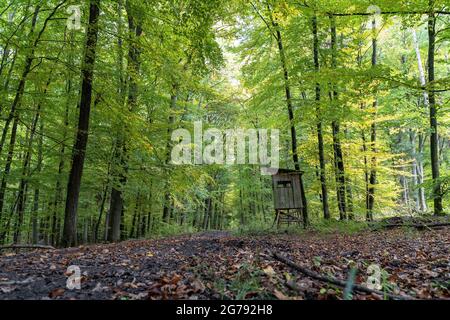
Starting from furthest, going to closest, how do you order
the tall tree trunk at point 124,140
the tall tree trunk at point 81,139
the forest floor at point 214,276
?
the tall tree trunk at point 124,140 < the tall tree trunk at point 81,139 < the forest floor at point 214,276

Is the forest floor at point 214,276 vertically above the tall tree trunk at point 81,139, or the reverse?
the tall tree trunk at point 81,139

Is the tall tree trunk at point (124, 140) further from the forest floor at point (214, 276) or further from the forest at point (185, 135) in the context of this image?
the forest floor at point (214, 276)

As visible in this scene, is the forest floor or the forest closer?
the forest floor

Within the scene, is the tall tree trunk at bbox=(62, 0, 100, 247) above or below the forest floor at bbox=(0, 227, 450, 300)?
above

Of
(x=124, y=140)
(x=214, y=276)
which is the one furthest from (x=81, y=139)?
(x=214, y=276)

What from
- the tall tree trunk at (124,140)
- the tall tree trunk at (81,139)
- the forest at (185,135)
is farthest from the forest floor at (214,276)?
the tall tree trunk at (124,140)

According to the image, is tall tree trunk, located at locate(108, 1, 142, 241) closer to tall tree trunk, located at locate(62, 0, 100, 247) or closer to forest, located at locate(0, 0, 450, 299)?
forest, located at locate(0, 0, 450, 299)

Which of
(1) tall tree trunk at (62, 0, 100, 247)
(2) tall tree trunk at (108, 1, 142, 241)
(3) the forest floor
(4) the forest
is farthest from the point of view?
(2) tall tree trunk at (108, 1, 142, 241)

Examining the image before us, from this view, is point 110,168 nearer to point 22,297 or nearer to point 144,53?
point 144,53

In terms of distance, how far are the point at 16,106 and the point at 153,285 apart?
23.2ft

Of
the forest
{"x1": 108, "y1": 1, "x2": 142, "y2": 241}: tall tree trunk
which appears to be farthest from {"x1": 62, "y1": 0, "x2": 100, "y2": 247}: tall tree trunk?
{"x1": 108, "y1": 1, "x2": 142, "y2": 241}: tall tree trunk

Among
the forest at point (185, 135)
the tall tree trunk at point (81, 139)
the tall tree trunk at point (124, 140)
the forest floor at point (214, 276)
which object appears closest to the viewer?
the forest floor at point (214, 276)

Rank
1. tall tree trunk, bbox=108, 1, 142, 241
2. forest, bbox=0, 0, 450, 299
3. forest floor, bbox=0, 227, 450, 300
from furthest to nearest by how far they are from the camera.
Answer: tall tree trunk, bbox=108, 1, 142, 241 < forest, bbox=0, 0, 450, 299 < forest floor, bbox=0, 227, 450, 300

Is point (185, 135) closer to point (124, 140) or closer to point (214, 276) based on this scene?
point (124, 140)
